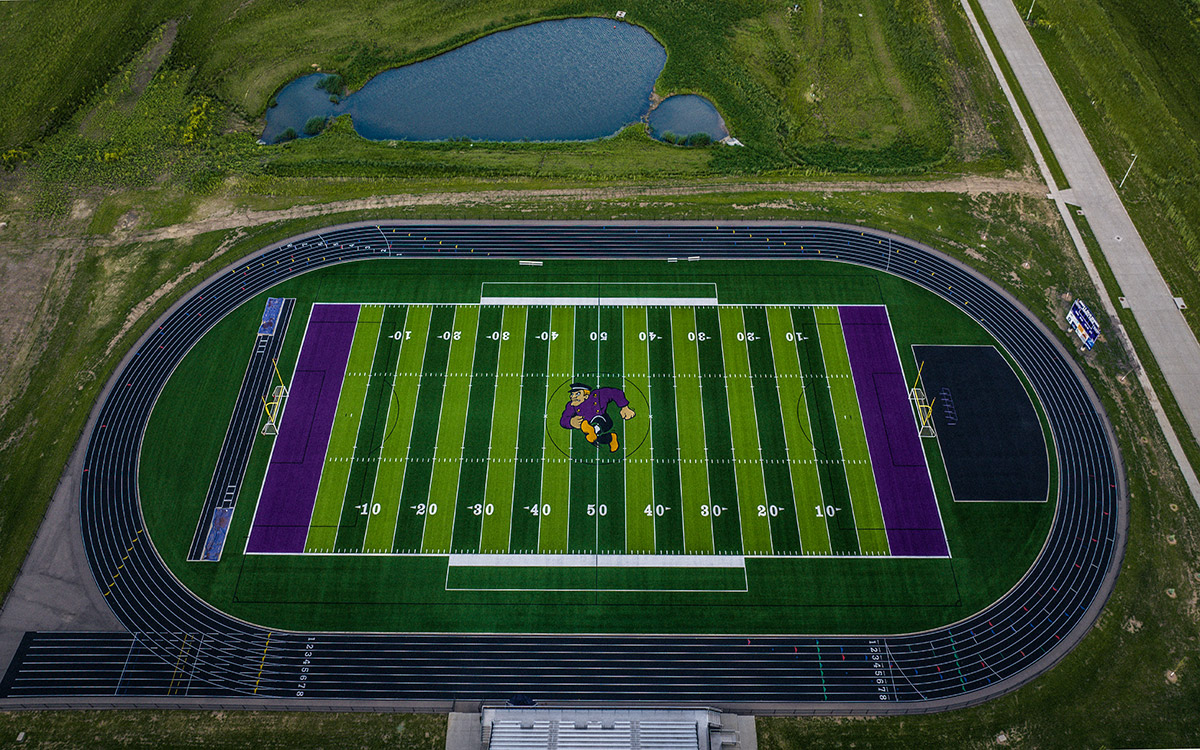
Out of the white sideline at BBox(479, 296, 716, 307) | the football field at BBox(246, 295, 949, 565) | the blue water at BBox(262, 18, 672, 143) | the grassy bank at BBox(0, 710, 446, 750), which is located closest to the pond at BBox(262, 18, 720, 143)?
the blue water at BBox(262, 18, 672, 143)

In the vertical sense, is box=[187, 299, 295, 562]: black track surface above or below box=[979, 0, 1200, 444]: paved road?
below

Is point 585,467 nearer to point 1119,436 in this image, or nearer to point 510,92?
point 1119,436

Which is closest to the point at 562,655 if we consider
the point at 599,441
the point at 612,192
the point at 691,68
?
the point at 599,441

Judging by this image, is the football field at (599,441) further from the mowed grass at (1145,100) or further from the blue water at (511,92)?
the mowed grass at (1145,100)

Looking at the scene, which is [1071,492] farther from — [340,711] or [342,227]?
[342,227]

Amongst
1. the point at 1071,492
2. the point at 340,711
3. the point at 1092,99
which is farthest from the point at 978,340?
the point at 340,711

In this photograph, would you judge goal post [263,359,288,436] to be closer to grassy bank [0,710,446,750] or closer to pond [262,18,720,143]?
grassy bank [0,710,446,750]
